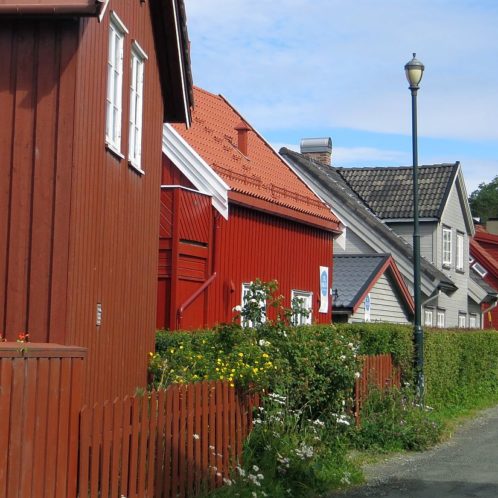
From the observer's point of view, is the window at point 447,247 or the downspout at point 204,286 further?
the window at point 447,247

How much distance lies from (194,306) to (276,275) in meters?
3.89

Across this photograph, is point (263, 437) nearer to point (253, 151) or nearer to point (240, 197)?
point (240, 197)

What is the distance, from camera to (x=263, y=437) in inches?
456

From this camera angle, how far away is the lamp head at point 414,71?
55.6ft

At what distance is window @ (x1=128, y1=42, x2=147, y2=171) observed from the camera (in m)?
13.1

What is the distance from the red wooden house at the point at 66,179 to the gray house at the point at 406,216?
69.0 feet

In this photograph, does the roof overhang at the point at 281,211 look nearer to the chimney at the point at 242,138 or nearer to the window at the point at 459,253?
the chimney at the point at 242,138

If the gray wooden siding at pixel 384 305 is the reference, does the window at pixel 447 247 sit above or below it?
above

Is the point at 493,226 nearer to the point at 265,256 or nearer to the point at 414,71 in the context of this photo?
the point at 265,256

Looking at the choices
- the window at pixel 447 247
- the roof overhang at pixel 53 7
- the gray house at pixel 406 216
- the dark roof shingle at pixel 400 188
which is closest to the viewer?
the roof overhang at pixel 53 7

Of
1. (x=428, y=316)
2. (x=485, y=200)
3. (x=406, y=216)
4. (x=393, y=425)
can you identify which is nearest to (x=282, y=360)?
(x=393, y=425)

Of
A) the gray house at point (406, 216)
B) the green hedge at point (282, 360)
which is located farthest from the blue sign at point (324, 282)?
the green hedge at point (282, 360)

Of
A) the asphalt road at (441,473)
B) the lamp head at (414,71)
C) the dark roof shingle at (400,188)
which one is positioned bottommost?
the asphalt road at (441,473)

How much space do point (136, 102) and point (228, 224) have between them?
6897 millimetres
